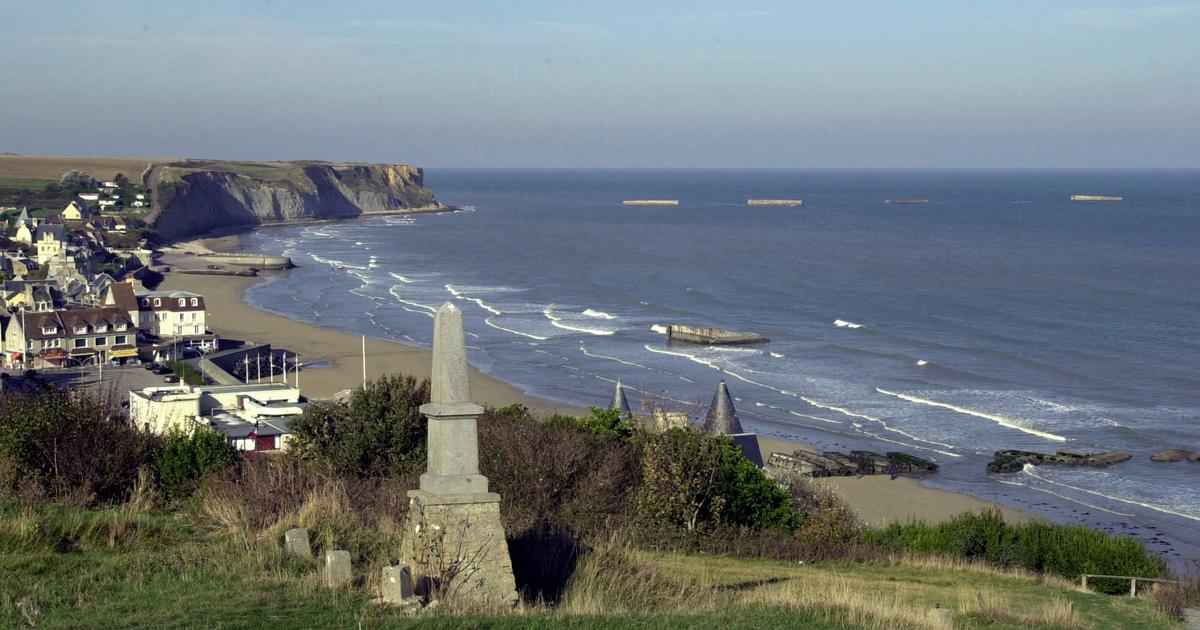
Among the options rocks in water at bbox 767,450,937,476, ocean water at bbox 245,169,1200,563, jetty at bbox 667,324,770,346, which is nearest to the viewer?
rocks in water at bbox 767,450,937,476

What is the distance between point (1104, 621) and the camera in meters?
13.5

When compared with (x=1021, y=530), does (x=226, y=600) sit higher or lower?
higher

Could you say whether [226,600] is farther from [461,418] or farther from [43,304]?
[43,304]

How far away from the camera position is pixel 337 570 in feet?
33.2

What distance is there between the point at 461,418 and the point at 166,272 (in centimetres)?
8649

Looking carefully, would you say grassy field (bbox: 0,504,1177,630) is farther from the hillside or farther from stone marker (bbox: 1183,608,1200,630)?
the hillside

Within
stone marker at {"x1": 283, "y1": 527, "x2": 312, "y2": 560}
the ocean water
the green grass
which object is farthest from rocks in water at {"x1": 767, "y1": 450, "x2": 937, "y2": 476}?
the green grass

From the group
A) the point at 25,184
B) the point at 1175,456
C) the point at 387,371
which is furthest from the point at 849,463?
the point at 25,184

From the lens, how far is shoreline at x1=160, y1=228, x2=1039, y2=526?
103 feet

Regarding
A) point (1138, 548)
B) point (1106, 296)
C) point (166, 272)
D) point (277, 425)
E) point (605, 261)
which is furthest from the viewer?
point (605, 261)

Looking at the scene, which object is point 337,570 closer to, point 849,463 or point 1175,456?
point 849,463

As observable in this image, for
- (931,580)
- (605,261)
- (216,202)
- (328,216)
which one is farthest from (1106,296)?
(328,216)

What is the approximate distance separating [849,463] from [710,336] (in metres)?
25.3

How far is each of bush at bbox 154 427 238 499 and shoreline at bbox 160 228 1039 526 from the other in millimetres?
16048
